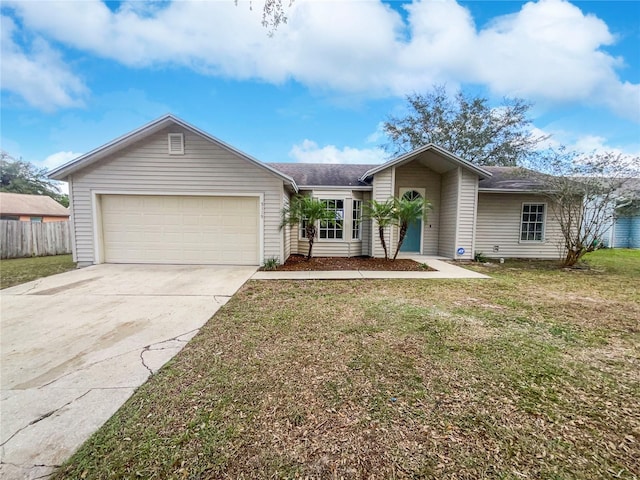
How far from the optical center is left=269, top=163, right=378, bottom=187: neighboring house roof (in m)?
10.6

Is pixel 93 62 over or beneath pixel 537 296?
over

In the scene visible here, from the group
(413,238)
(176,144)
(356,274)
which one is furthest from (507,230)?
(176,144)

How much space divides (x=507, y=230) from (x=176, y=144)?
1243cm

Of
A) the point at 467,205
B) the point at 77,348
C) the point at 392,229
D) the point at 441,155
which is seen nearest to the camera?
the point at 77,348

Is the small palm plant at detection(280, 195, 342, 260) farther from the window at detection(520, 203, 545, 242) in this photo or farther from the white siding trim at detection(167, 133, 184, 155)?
the window at detection(520, 203, 545, 242)

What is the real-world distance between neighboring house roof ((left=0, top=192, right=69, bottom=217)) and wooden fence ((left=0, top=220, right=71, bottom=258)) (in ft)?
47.2

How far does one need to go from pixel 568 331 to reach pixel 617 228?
19.6 m

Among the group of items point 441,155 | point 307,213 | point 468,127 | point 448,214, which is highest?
point 468,127

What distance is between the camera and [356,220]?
10500mm

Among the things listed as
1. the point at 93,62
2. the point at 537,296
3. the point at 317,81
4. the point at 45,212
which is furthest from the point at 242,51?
the point at 45,212

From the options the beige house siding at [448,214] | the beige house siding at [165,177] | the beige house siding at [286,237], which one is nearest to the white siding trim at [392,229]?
the beige house siding at [448,214]

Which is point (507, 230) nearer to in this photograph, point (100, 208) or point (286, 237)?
point (286, 237)

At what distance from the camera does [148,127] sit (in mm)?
7879

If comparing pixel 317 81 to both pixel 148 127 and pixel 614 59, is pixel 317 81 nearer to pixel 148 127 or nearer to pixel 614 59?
pixel 148 127
